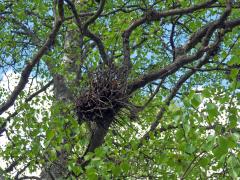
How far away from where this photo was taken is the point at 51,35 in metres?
6.26

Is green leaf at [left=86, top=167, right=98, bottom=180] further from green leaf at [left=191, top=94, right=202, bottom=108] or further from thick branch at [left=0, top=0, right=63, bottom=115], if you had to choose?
thick branch at [left=0, top=0, right=63, bottom=115]

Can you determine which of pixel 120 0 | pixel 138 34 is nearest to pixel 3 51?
pixel 120 0

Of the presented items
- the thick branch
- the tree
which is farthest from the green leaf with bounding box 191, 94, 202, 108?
the thick branch

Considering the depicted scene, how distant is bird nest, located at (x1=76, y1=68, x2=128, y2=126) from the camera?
4812 mm

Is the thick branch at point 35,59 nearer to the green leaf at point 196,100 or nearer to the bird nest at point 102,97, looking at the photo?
the bird nest at point 102,97

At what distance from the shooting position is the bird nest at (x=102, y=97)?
481 cm

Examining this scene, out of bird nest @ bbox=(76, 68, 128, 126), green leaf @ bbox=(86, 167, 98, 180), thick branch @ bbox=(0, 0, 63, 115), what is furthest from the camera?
thick branch @ bbox=(0, 0, 63, 115)

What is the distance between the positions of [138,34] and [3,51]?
3.57m

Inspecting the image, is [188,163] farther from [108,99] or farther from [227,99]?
[108,99]

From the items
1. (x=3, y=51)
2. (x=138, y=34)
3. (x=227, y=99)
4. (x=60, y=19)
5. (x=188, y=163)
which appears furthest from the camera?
(x=3, y=51)

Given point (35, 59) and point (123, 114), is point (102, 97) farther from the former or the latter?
point (35, 59)

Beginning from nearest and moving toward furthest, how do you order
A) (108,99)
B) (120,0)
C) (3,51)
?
(108,99) → (120,0) → (3,51)

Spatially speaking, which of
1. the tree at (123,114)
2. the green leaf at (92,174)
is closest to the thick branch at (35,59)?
the tree at (123,114)

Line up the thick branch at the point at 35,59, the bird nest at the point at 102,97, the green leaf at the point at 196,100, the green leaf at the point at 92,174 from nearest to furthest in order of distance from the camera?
the green leaf at the point at 196,100, the green leaf at the point at 92,174, the bird nest at the point at 102,97, the thick branch at the point at 35,59
